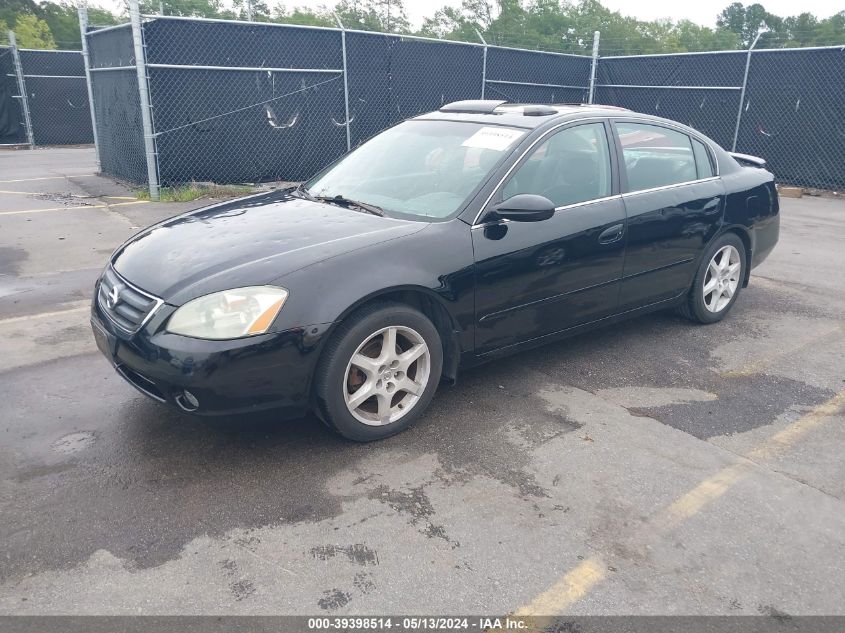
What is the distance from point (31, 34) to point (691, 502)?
3952cm

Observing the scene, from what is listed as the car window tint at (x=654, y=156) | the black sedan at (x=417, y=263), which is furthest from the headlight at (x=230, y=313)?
the car window tint at (x=654, y=156)

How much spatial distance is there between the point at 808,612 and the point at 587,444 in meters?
1.26

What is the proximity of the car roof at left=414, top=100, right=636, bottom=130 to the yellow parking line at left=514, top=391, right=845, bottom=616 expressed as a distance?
2166 millimetres

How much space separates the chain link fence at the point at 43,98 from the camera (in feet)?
57.9

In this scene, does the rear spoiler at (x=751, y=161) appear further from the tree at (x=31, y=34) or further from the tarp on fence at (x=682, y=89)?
the tree at (x=31, y=34)

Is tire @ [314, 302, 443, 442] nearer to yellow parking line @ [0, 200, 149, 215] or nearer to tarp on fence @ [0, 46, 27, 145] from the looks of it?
yellow parking line @ [0, 200, 149, 215]

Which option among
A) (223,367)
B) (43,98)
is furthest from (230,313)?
(43,98)

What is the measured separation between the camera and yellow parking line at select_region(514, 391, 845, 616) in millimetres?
2400

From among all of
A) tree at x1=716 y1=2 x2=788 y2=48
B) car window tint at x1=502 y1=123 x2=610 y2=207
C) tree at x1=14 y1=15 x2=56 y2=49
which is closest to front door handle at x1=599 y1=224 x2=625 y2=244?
car window tint at x1=502 y1=123 x2=610 y2=207

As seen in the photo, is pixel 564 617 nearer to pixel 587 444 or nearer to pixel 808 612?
pixel 808 612

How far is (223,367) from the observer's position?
2.91 meters

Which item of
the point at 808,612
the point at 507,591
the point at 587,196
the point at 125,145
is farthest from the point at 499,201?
the point at 125,145

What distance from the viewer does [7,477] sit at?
304 cm

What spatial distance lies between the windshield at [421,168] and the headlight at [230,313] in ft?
3.47
